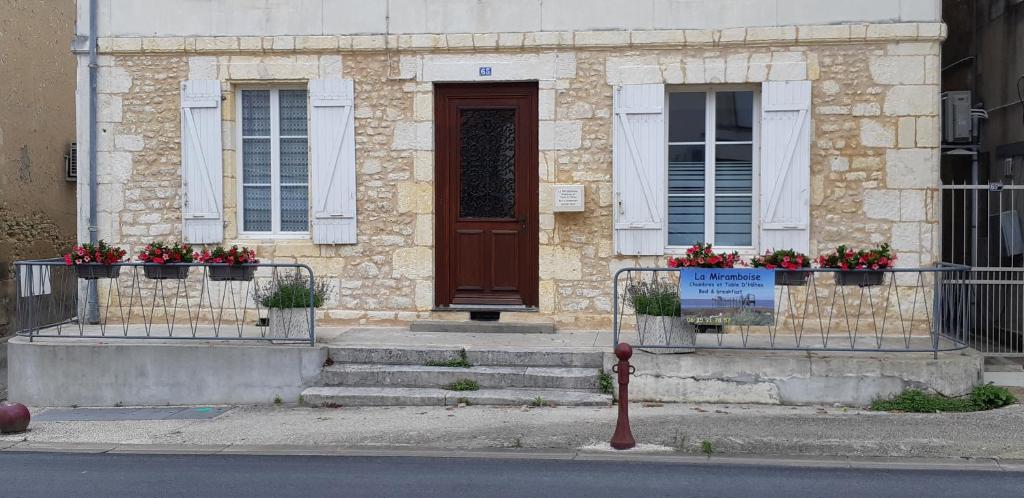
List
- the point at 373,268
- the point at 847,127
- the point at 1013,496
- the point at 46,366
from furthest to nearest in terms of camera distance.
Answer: the point at 373,268 → the point at 847,127 → the point at 46,366 → the point at 1013,496

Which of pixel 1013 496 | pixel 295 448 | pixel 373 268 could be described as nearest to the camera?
pixel 1013 496

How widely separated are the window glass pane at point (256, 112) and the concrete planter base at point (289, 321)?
8.23 feet

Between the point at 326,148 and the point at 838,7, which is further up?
the point at 838,7

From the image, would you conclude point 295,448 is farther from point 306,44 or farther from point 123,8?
point 123,8

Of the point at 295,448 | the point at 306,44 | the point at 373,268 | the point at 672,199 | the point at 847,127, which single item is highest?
the point at 306,44

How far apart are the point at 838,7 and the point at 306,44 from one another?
5.47 meters

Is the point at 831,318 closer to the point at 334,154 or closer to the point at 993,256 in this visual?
the point at 993,256

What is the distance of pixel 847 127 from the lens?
10.2 metres

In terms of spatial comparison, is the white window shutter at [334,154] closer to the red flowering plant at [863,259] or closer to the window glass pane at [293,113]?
the window glass pane at [293,113]

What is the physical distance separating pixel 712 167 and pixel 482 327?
2.90 meters

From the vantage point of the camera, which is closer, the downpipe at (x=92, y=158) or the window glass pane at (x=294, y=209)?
the downpipe at (x=92, y=158)

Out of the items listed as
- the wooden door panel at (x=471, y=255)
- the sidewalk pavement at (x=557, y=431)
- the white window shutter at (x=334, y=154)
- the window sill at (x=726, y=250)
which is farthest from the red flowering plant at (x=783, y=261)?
the white window shutter at (x=334, y=154)

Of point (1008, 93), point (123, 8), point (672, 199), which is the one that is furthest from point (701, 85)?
point (123, 8)

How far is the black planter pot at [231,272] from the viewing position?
368 inches
